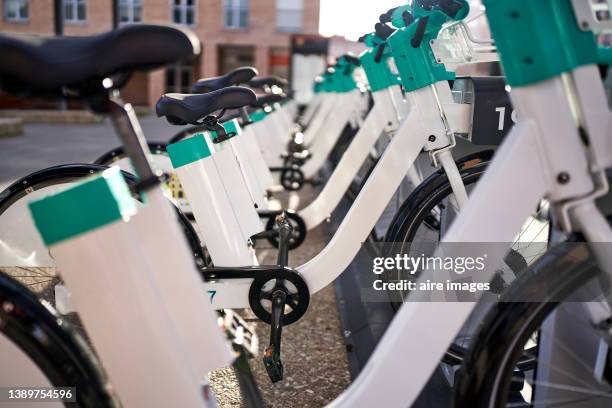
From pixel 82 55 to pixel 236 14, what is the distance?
28.9m

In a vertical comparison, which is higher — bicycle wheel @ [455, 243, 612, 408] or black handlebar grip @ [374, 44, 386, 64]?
black handlebar grip @ [374, 44, 386, 64]

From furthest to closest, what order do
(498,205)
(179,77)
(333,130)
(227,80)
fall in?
1. (179,77)
2. (333,130)
3. (227,80)
4. (498,205)

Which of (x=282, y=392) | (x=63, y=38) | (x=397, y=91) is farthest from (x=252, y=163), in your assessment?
(x=63, y=38)

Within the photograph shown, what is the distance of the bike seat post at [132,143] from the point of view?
1241 millimetres

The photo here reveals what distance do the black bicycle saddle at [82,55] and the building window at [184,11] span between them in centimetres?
2742

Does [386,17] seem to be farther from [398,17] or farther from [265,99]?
[265,99]

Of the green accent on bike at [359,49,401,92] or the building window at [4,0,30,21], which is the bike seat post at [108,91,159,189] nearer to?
the green accent on bike at [359,49,401,92]

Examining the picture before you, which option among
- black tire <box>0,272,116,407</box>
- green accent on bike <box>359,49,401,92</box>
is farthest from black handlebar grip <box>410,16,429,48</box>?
black tire <box>0,272,116,407</box>

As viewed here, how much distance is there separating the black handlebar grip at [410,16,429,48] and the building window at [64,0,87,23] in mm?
26696

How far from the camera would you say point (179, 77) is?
3086cm

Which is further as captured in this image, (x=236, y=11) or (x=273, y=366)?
(x=236, y=11)

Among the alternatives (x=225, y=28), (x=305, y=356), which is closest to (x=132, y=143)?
(x=305, y=356)

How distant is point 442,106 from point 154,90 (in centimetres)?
2790

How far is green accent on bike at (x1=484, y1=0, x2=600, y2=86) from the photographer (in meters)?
1.24
